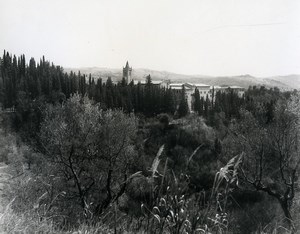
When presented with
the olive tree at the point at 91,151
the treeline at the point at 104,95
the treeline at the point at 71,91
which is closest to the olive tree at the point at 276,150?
the olive tree at the point at 91,151

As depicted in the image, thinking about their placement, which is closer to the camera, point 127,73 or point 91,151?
point 91,151

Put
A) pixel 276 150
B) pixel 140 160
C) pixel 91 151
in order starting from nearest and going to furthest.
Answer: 1. pixel 276 150
2. pixel 91 151
3. pixel 140 160

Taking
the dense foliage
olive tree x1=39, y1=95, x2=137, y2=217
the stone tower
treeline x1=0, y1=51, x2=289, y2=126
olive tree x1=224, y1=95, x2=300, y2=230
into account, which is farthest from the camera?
the stone tower

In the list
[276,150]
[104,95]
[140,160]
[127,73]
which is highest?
[127,73]

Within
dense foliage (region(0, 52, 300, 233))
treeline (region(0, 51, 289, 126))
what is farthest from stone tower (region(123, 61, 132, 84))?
dense foliage (region(0, 52, 300, 233))

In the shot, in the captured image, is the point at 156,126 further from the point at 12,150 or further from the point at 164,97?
the point at 12,150

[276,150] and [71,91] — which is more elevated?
[276,150]

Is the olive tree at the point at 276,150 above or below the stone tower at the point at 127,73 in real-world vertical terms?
below

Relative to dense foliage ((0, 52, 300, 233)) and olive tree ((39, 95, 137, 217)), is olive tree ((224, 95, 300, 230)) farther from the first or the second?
A: olive tree ((39, 95, 137, 217))

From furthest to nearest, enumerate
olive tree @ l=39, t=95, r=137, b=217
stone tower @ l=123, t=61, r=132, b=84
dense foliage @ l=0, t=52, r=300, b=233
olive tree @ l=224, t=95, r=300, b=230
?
stone tower @ l=123, t=61, r=132, b=84, olive tree @ l=39, t=95, r=137, b=217, olive tree @ l=224, t=95, r=300, b=230, dense foliage @ l=0, t=52, r=300, b=233

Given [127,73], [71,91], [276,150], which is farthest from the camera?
[127,73]

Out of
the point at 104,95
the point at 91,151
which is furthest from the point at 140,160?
the point at 104,95

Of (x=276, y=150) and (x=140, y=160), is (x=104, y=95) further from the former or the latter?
(x=276, y=150)

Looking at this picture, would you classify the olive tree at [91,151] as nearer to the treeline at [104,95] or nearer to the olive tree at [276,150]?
the olive tree at [276,150]
